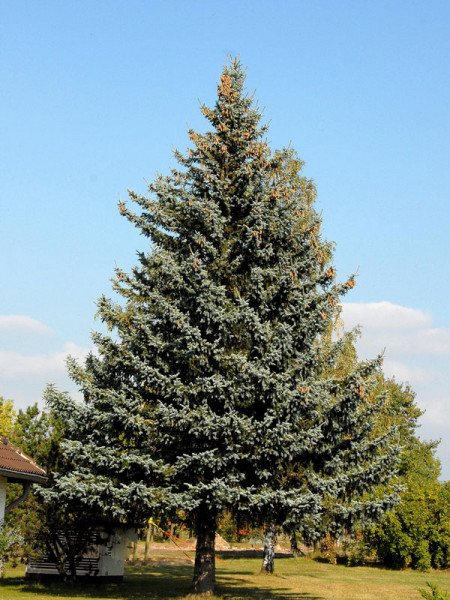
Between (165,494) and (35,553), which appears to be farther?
(35,553)

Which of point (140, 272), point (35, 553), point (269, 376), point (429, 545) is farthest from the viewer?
point (429, 545)

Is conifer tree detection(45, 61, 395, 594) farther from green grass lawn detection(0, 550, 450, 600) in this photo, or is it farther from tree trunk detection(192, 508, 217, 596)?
green grass lawn detection(0, 550, 450, 600)

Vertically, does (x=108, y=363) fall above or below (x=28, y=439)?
above

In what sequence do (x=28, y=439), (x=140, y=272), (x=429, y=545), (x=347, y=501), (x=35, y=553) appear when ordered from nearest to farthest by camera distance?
(x=347, y=501), (x=140, y=272), (x=35, y=553), (x=28, y=439), (x=429, y=545)

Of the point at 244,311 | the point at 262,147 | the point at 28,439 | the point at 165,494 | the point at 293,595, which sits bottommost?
the point at 293,595

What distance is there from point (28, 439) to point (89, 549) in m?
4.14

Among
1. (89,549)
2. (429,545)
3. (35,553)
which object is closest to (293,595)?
(89,549)

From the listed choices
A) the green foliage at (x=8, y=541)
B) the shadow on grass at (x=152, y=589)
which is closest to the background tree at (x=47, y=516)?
the green foliage at (x=8, y=541)

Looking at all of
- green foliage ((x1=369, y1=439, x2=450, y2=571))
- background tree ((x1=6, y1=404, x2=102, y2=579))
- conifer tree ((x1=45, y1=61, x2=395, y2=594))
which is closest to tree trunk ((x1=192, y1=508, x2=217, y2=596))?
conifer tree ((x1=45, y1=61, x2=395, y2=594))

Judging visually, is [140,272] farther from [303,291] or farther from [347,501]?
[347,501]

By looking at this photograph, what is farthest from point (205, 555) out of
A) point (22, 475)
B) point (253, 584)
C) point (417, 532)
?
point (417, 532)

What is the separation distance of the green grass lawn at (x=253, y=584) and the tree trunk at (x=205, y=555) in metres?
0.47

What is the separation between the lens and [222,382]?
14.9 meters

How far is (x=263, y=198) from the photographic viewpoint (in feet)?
56.1
